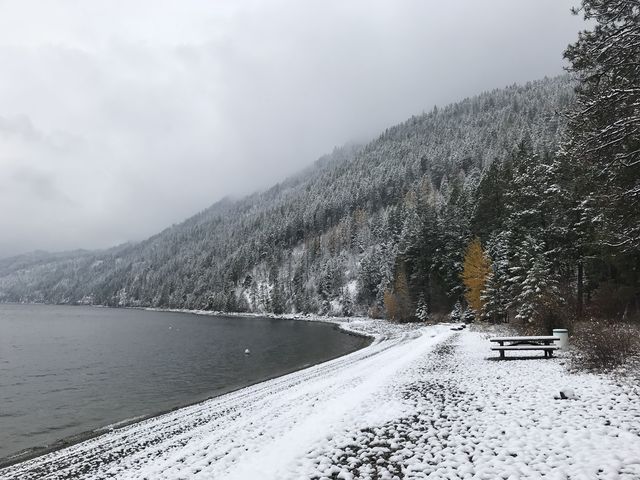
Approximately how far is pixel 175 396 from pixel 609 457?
2780cm

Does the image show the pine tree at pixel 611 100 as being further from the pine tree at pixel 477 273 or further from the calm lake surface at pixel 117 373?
the pine tree at pixel 477 273

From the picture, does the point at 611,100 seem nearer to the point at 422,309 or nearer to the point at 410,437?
the point at 410,437

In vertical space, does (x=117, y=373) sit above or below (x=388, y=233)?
below

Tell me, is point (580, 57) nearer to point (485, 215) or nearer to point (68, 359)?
point (485, 215)

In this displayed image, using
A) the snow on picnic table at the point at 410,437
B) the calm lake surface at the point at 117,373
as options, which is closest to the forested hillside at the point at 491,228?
the snow on picnic table at the point at 410,437

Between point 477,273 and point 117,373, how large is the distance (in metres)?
41.7

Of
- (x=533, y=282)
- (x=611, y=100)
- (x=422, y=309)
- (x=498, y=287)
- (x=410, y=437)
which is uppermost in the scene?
(x=611, y=100)

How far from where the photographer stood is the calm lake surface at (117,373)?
80.3 feet

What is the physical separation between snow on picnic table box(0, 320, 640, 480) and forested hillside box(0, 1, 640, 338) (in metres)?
5.29

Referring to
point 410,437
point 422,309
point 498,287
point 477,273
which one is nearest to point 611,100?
point 410,437

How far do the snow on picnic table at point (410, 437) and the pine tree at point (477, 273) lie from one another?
108 feet

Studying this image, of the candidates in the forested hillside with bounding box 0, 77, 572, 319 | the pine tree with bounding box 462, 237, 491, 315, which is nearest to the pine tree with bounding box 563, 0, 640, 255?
the pine tree with bounding box 462, 237, 491, 315

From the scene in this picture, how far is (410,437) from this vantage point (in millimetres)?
9977

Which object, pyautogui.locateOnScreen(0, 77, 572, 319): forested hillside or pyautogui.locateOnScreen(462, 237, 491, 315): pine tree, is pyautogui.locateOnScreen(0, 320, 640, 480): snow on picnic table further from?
pyautogui.locateOnScreen(0, 77, 572, 319): forested hillside
